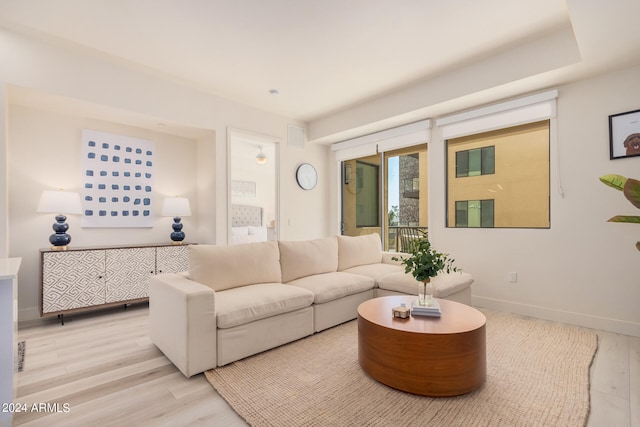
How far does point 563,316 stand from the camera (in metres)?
3.04

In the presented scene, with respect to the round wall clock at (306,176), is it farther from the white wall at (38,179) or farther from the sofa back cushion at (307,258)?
the white wall at (38,179)

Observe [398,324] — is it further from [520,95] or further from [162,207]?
[162,207]

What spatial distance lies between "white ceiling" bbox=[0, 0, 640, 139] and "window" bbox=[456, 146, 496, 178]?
0.81 metres

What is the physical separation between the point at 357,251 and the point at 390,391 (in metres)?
2.16

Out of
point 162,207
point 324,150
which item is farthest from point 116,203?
point 324,150

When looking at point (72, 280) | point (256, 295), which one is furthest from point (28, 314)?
point (256, 295)

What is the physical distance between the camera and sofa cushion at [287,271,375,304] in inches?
111

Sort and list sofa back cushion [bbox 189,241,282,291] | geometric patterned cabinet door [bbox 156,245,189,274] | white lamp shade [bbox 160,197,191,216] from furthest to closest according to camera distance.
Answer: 1. white lamp shade [bbox 160,197,191,216]
2. geometric patterned cabinet door [bbox 156,245,189,274]
3. sofa back cushion [bbox 189,241,282,291]

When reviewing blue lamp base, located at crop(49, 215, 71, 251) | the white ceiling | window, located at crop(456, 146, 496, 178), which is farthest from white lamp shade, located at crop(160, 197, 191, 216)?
window, located at crop(456, 146, 496, 178)

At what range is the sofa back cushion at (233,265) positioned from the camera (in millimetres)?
2502

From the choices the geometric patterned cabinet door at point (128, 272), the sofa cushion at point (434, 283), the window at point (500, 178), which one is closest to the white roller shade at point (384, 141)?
the window at point (500, 178)

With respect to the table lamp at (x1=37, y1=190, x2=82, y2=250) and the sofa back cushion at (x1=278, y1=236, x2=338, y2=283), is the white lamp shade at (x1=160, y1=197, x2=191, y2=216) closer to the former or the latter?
the table lamp at (x1=37, y1=190, x2=82, y2=250)

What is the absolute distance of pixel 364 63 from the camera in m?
3.21

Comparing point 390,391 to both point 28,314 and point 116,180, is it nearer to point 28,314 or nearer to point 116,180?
point 28,314
